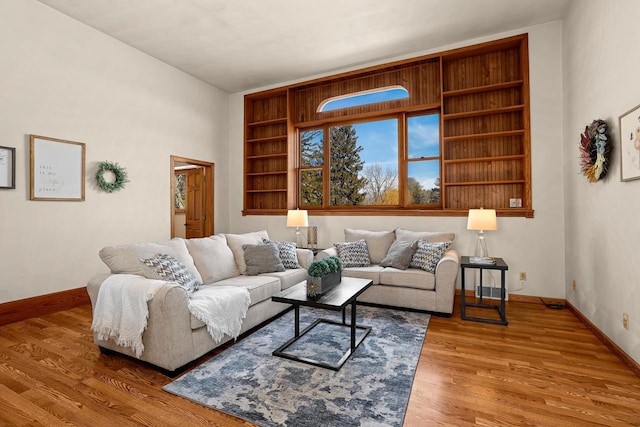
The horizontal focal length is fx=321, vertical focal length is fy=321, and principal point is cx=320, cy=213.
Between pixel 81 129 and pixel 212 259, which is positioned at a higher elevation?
pixel 81 129

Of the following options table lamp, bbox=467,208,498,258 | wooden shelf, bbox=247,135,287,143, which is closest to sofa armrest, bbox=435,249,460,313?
table lamp, bbox=467,208,498,258

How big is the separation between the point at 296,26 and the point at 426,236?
3100 mm

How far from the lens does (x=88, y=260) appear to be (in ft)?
13.3

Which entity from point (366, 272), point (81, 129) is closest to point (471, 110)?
point (366, 272)

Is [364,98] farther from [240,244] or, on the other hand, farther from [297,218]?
A: [240,244]

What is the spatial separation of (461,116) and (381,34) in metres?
1.52

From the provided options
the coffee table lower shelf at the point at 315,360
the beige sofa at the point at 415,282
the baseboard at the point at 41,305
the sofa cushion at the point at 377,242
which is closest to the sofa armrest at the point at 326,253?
the beige sofa at the point at 415,282

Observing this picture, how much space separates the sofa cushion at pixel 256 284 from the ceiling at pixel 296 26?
9.85 ft

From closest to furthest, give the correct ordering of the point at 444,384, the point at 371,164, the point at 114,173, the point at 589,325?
the point at 444,384 < the point at 589,325 < the point at 114,173 < the point at 371,164

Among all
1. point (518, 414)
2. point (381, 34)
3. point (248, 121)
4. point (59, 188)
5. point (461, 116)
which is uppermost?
point (381, 34)

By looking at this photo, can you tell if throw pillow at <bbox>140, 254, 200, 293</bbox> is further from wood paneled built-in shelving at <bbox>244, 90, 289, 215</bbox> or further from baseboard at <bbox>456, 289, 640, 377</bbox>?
baseboard at <bbox>456, 289, 640, 377</bbox>

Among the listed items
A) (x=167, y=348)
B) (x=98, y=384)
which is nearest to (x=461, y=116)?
(x=167, y=348)

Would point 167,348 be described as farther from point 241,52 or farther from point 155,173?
point 241,52

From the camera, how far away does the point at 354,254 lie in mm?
4156
